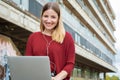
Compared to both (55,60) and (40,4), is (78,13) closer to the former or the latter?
(40,4)

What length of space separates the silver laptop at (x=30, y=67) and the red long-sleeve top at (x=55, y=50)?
409 millimetres

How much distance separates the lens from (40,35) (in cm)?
364

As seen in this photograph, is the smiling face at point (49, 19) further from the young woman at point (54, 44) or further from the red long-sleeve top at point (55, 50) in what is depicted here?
the red long-sleeve top at point (55, 50)

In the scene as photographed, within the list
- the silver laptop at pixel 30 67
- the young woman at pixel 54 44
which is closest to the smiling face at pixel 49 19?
the young woman at pixel 54 44

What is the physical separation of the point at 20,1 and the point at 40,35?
15.0 m

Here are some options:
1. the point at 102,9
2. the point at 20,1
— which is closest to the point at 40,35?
the point at 20,1

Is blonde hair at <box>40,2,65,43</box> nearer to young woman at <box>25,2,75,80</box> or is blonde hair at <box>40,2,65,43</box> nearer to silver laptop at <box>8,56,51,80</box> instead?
young woman at <box>25,2,75,80</box>

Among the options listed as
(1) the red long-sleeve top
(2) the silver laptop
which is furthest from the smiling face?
(2) the silver laptop

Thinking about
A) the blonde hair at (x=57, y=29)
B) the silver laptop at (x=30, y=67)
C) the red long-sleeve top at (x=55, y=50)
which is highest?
the blonde hair at (x=57, y=29)

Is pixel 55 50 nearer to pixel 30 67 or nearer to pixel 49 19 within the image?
pixel 49 19

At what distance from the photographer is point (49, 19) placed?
11.7ft

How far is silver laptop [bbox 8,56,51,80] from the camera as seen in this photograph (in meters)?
3.06

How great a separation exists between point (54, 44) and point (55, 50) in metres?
0.06

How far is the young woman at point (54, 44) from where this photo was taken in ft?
11.6
